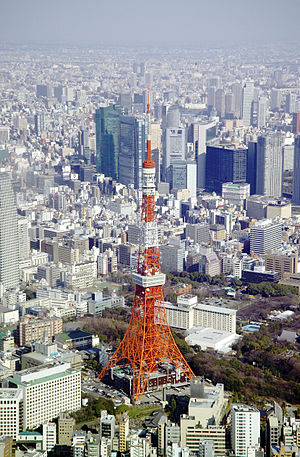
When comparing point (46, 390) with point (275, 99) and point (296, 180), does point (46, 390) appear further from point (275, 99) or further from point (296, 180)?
point (275, 99)

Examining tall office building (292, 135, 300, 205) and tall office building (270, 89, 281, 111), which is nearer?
tall office building (292, 135, 300, 205)

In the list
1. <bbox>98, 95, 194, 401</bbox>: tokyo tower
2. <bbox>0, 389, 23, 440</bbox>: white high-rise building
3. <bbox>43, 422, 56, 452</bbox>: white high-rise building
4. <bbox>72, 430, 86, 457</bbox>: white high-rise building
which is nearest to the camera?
<bbox>72, 430, 86, 457</bbox>: white high-rise building

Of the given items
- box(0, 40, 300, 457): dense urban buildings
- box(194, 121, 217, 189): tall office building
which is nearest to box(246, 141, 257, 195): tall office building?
box(0, 40, 300, 457): dense urban buildings

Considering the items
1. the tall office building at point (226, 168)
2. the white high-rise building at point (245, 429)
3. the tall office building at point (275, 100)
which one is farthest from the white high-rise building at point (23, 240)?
the tall office building at point (275, 100)

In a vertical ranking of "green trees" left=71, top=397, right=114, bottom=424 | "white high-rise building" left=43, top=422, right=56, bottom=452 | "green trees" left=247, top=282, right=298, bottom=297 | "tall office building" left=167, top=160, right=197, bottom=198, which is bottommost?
"green trees" left=247, top=282, right=298, bottom=297

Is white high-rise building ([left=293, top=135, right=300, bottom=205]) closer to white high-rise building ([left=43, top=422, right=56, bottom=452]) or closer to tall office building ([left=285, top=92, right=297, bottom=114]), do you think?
tall office building ([left=285, top=92, right=297, bottom=114])

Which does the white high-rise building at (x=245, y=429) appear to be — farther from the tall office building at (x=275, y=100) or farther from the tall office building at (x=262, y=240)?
the tall office building at (x=275, y=100)
